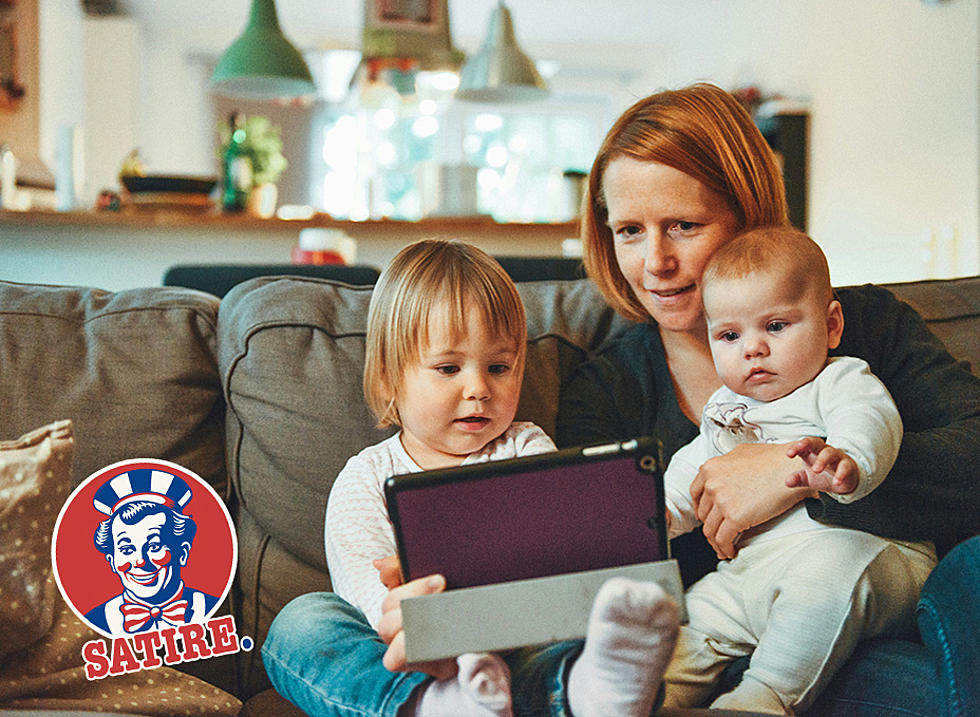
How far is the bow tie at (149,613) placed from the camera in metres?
1.12

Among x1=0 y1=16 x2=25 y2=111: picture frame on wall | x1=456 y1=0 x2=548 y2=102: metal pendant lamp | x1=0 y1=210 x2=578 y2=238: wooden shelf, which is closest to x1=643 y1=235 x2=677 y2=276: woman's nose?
x1=0 y1=210 x2=578 y2=238: wooden shelf

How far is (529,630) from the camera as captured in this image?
82 cm

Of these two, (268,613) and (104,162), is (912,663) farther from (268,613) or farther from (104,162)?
(104,162)

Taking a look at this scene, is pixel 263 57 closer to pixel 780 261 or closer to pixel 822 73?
pixel 822 73

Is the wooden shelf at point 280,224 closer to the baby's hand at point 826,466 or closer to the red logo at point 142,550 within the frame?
the red logo at point 142,550

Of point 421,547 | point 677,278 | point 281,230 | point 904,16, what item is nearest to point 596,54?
point 904,16

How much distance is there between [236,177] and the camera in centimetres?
396

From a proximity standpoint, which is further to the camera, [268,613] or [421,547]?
[268,613]

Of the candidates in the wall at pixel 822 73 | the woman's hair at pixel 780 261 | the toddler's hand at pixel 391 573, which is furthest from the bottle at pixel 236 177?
the toddler's hand at pixel 391 573

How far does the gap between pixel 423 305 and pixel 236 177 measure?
119 inches

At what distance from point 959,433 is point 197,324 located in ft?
3.61

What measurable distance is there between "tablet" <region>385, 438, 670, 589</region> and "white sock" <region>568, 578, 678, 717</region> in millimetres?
88

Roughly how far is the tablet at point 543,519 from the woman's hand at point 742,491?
318 mm

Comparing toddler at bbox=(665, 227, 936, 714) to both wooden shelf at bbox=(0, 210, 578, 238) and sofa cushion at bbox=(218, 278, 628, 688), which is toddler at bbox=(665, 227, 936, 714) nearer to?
sofa cushion at bbox=(218, 278, 628, 688)
